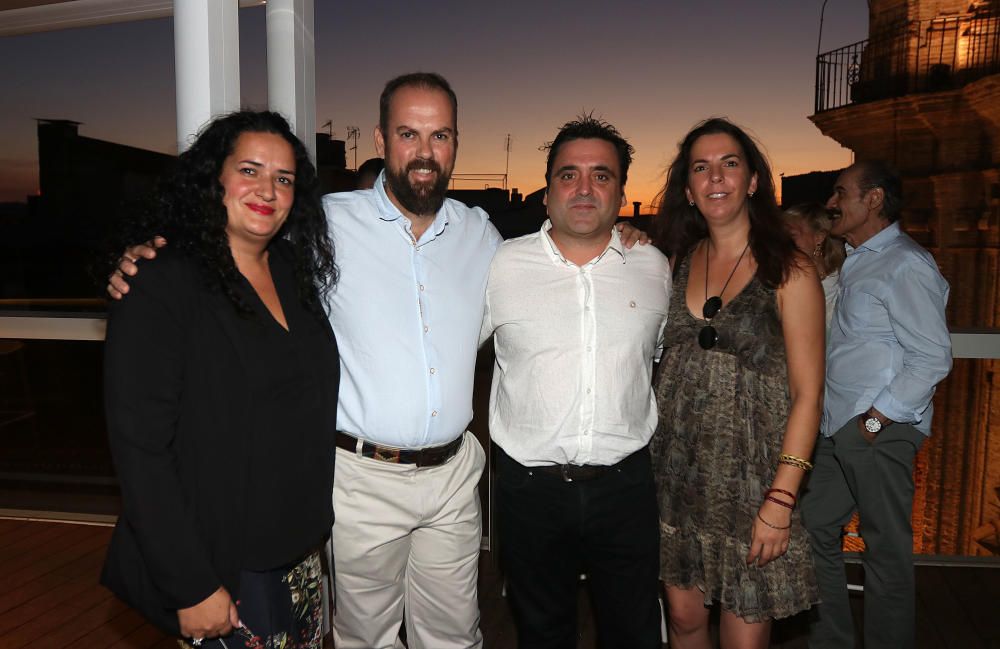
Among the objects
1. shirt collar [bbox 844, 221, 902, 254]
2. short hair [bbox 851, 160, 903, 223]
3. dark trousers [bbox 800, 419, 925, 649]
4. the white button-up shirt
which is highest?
short hair [bbox 851, 160, 903, 223]

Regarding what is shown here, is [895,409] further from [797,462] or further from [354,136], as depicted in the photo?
[354,136]

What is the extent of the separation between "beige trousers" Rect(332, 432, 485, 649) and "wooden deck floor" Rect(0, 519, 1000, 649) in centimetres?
73

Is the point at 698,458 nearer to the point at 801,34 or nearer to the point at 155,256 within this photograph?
the point at 155,256

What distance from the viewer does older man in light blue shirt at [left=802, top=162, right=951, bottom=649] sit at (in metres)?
2.33

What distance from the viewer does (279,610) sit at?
1.44 metres

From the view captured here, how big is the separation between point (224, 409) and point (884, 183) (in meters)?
2.59

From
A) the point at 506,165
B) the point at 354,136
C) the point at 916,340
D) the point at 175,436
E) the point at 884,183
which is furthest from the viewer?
the point at 506,165

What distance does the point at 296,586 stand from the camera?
1.49 m

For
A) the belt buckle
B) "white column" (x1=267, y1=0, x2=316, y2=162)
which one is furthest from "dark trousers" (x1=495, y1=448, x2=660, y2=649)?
"white column" (x1=267, y1=0, x2=316, y2=162)

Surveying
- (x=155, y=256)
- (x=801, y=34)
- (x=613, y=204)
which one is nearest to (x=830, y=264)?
(x=613, y=204)

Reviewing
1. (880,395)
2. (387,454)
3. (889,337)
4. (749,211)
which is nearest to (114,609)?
(387,454)

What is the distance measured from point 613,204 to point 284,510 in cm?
124

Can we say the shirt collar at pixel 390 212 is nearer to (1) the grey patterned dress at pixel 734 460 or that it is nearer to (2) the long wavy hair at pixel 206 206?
(2) the long wavy hair at pixel 206 206

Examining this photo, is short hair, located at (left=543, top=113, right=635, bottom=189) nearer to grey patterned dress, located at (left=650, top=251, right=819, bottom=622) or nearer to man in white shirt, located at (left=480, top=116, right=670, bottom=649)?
man in white shirt, located at (left=480, top=116, right=670, bottom=649)
